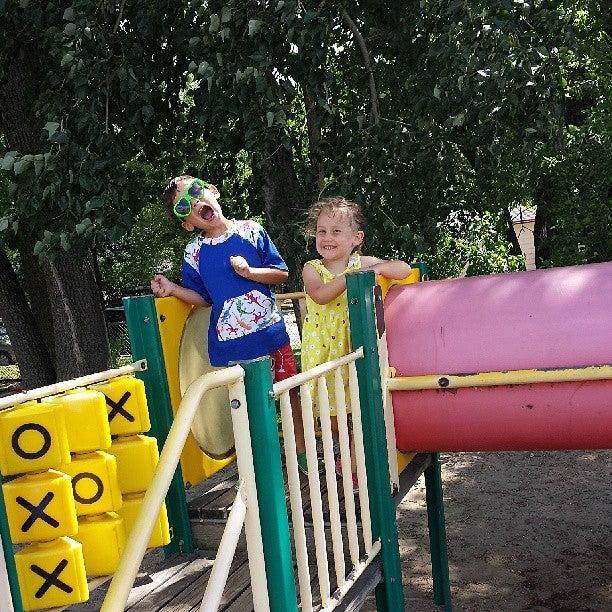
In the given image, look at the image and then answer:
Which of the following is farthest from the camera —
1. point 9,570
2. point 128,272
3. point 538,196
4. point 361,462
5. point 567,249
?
point 128,272

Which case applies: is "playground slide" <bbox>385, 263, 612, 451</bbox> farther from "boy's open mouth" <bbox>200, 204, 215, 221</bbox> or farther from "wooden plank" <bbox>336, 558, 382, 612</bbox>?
"boy's open mouth" <bbox>200, 204, 215, 221</bbox>

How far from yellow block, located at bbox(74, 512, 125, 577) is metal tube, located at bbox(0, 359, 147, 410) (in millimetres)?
409

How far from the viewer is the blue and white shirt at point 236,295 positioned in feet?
11.1

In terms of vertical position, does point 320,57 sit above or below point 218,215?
above

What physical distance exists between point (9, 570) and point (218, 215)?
1.66 meters

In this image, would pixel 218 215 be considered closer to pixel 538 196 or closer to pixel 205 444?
pixel 205 444

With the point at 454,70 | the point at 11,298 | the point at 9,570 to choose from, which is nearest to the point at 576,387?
the point at 9,570

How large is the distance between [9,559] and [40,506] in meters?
0.15

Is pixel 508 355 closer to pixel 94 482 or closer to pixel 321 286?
pixel 321 286

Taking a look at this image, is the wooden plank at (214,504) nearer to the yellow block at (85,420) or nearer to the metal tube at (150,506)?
the yellow block at (85,420)

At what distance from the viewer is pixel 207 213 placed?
3383 millimetres

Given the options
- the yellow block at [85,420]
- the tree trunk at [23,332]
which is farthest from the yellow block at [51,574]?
the tree trunk at [23,332]

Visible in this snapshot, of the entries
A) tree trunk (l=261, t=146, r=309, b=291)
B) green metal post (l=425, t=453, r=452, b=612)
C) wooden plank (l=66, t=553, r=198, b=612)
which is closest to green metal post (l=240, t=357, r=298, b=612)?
wooden plank (l=66, t=553, r=198, b=612)

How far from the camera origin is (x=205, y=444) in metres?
3.54
